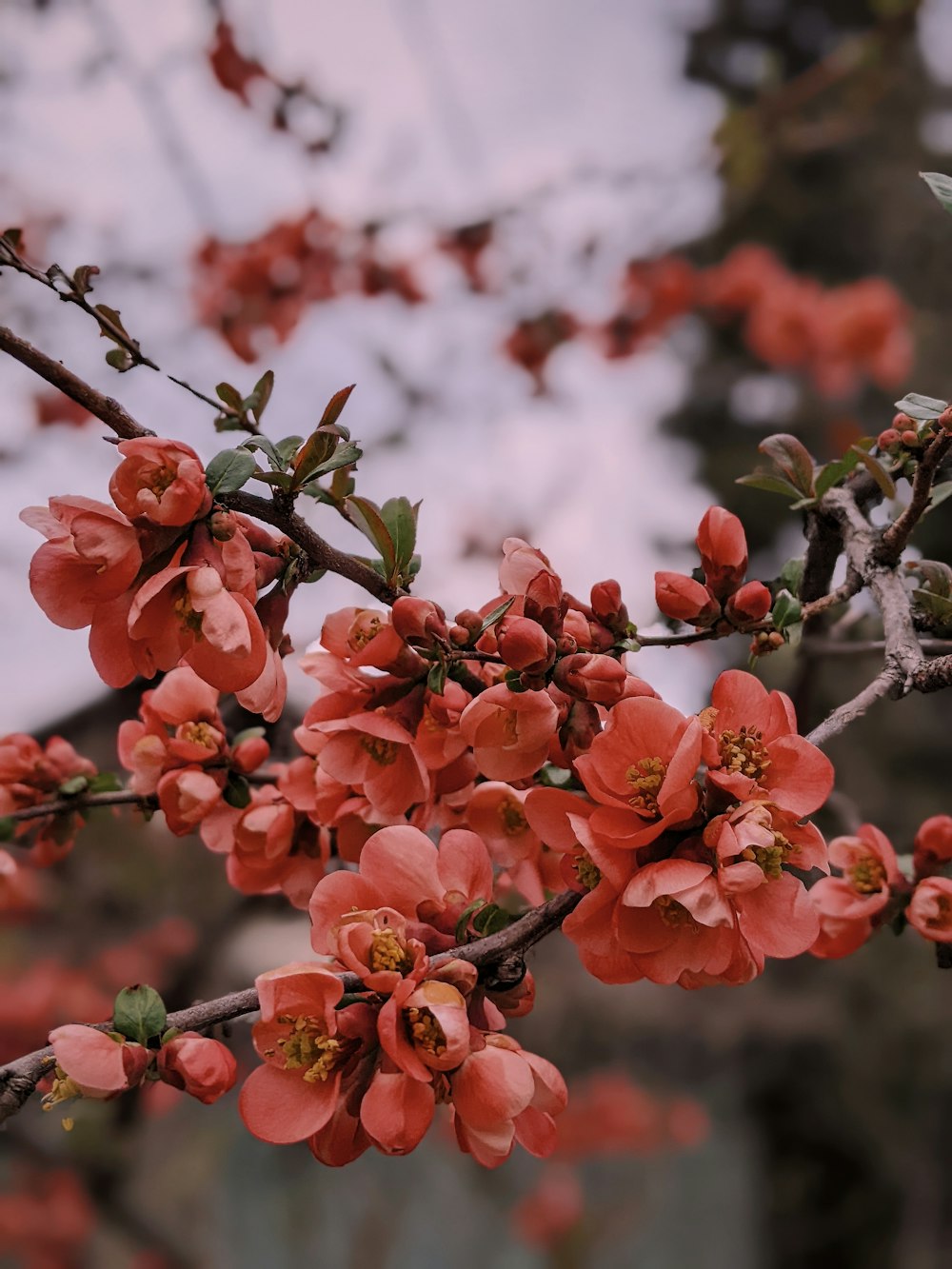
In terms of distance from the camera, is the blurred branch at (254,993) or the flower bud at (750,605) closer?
the blurred branch at (254,993)

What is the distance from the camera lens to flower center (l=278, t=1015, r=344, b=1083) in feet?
1.38

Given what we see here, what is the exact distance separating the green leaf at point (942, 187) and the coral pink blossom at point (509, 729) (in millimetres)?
339

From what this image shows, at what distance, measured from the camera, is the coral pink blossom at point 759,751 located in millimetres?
433

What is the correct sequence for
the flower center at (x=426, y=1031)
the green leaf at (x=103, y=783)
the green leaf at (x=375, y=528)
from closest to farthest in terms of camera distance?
1. the flower center at (x=426, y=1031)
2. the green leaf at (x=375, y=528)
3. the green leaf at (x=103, y=783)

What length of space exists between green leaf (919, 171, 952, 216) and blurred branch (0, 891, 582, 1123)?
410 millimetres

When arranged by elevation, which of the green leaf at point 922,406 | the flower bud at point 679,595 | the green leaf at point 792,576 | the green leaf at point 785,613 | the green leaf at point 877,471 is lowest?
the green leaf at point 792,576

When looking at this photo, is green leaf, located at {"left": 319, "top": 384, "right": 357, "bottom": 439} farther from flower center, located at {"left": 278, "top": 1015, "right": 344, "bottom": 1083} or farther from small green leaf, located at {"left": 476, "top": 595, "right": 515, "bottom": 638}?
flower center, located at {"left": 278, "top": 1015, "right": 344, "bottom": 1083}

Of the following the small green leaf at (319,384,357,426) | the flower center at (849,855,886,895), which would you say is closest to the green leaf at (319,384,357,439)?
the small green leaf at (319,384,357,426)

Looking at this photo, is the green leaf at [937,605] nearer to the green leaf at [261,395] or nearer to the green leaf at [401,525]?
the green leaf at [401,525]

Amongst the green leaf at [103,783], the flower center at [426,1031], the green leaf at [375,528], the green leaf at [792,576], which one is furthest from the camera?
the green leaf at [103,783]

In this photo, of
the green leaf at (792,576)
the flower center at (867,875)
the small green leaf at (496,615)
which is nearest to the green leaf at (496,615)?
the small green leaf at (496,615)

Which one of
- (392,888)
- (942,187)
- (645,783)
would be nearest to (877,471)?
(942,187)

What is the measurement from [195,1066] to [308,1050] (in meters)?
0.06

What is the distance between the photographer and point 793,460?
2.16 feet
